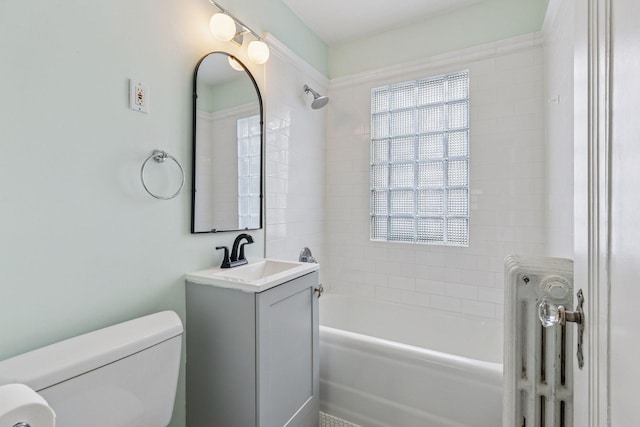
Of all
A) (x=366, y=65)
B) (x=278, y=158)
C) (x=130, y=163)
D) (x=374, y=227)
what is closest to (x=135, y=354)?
(x=130, y=163)

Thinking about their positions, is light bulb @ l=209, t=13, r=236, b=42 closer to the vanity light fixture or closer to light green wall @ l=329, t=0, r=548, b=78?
the vanity light fixture

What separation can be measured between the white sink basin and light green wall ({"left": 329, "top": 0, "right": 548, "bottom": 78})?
1.89 metres

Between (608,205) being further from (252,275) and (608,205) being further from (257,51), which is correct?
(257,51)

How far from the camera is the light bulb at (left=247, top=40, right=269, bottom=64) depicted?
70.5 inches

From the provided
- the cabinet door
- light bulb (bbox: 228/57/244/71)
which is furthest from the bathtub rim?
light bulb (bbox: 228/57/244/71)

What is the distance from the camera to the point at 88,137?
108cm

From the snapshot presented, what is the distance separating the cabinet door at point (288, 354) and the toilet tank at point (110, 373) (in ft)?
1.12

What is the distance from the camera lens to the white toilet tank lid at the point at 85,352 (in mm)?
800

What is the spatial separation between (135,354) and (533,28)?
9.47 feet

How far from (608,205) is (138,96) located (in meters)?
1.52

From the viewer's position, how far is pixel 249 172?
1.86 metres

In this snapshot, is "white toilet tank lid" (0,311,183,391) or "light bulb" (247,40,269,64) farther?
"light bulb" (247,40,269,64)

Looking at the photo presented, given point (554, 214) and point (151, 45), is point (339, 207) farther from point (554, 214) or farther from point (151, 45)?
point (151, 45)

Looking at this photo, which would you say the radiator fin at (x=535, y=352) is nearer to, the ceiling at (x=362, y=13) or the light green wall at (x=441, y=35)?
the light green wall at (x=441, y=35)
